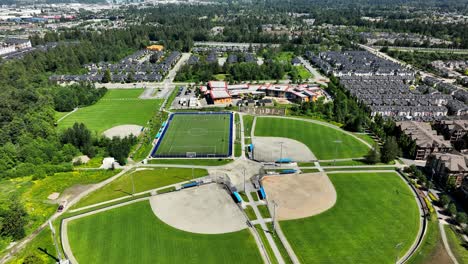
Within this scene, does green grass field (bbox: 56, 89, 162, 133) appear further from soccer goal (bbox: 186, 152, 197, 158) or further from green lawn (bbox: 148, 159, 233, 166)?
soccer goal (bbox: 186, 152, 197, 158)

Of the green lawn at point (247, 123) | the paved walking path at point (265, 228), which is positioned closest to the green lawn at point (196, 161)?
the paved walking path at point (265, 228)

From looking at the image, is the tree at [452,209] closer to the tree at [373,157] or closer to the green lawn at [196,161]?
the tree at [373,157]

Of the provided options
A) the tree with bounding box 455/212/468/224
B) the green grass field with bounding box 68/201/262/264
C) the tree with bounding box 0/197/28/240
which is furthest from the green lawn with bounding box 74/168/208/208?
the tree with bounding box 455/212/468/224

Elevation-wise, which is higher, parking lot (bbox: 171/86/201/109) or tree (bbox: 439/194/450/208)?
parking lot (bbox: 171/86/201/109)

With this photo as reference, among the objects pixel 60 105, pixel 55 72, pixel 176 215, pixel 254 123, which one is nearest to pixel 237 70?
pixel 254 123

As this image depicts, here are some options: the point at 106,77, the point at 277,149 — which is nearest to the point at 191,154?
Result: the point at 277,149
